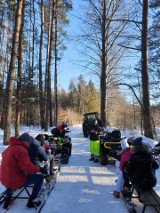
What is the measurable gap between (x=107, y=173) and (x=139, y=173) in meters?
3.55

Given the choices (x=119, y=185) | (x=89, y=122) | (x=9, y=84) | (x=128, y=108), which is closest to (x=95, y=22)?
(x=89, y=122)

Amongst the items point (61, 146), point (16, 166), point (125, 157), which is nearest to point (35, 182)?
point (16, 166)

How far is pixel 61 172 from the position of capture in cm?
908

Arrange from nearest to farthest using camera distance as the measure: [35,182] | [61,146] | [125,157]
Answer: [35,182] → [125,157] → [61,146]

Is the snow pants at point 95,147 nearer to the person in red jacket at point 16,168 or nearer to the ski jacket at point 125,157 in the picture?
the ski jacket at point 125,157

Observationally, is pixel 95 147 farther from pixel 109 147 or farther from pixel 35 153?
pixel 35 153

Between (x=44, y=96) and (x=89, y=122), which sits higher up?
(x=44, y=96)

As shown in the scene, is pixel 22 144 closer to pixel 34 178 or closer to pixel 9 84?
pixel 34 178

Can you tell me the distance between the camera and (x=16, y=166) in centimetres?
570

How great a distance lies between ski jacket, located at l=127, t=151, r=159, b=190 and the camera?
568cm

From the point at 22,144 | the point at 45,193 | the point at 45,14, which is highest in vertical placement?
the point at 45,14

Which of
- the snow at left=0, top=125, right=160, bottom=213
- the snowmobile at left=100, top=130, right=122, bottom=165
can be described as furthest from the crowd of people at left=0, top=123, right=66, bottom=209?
the snowmobile at left=100, top=130, right=122, bottom=165

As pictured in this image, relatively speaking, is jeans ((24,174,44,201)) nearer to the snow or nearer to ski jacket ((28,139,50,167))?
the snow

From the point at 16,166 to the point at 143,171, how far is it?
2.39 metres
